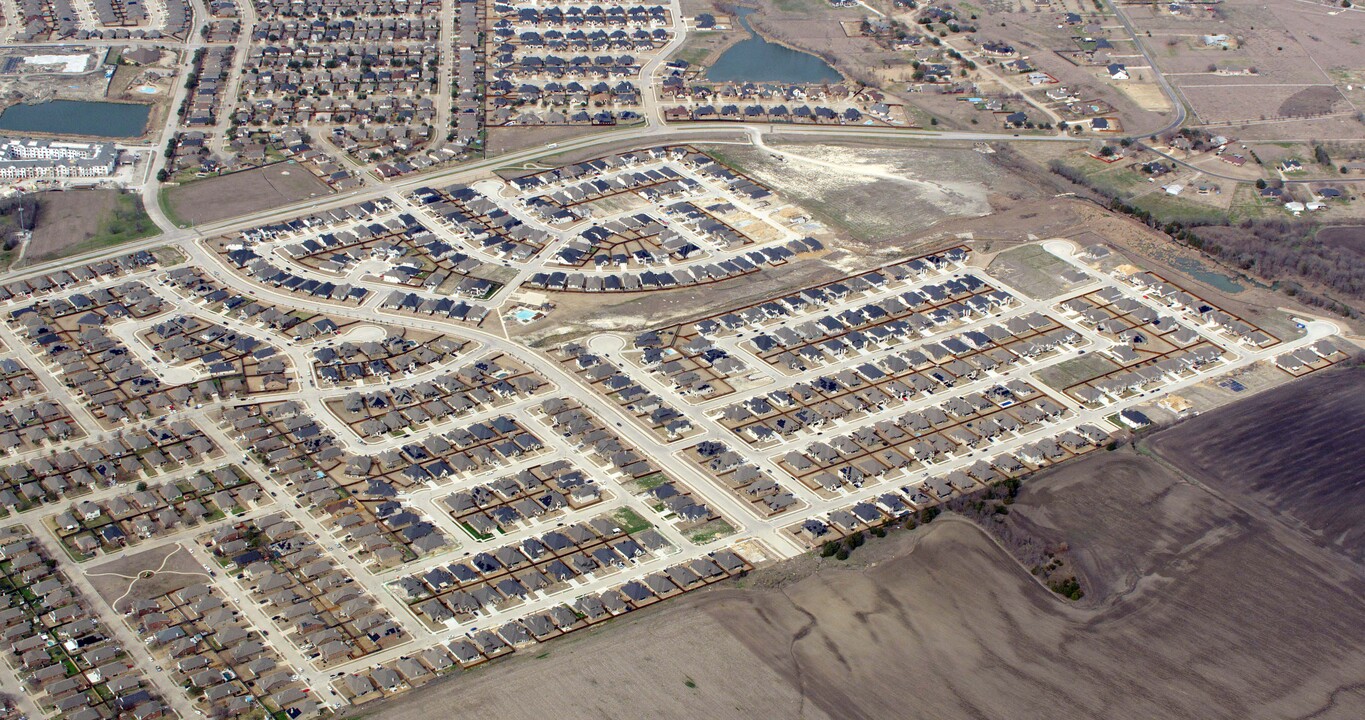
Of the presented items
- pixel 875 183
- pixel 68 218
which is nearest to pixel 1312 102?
pixel 875 183

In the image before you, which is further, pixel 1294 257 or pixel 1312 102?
pixel 1312 102

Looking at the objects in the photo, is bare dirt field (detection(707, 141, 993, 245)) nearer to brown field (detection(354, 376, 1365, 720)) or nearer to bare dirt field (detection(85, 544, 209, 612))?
brown field (detection(354, 376, 1365, 720))

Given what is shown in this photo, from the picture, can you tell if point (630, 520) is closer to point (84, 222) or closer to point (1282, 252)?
point (84, 222)

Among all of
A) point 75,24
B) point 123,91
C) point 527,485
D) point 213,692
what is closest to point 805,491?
point 527,485

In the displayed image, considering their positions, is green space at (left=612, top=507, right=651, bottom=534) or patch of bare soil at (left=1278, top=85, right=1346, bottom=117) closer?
green space at (left=612, top=507, right=651, bottom=534)

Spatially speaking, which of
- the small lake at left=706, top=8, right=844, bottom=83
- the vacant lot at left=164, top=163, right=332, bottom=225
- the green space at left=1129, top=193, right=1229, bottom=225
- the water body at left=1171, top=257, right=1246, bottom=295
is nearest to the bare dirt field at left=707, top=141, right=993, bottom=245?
the green space at left=1129, top=193, right=1229, bottom=225

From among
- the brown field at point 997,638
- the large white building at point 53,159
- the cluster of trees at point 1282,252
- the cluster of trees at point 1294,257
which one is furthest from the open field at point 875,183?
the large white building at point 53,159

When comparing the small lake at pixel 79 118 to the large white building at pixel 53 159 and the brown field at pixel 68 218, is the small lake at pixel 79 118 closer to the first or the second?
the large white building at pixel 53 159
